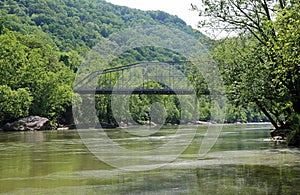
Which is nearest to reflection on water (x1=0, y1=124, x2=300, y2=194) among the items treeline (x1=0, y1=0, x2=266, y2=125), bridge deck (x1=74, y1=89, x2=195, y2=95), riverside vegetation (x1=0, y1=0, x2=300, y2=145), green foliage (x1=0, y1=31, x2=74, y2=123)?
riverside vegetation (x1=0, y1=0, x2=300, y2=145)

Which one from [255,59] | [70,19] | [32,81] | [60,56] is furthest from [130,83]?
[70,19]

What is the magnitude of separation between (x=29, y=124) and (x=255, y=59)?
114 feet

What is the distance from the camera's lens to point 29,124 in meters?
53.9

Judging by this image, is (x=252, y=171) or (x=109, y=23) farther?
(x=109, y=23)

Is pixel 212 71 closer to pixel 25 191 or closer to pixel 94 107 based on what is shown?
pixel 25 191

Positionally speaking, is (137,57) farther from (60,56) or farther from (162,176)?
(162,176)

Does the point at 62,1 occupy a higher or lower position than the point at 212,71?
higher

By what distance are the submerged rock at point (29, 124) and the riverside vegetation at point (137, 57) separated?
1343 mm

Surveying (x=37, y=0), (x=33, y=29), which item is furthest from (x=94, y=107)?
(x=37, y=0)

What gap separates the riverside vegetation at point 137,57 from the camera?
24.3m

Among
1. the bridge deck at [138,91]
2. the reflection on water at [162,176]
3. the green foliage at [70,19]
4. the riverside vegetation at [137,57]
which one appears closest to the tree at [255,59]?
the riverside vegetation at [137,57]

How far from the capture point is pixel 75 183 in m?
12.2

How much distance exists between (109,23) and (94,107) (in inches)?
2426

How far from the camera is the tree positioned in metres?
24.6
